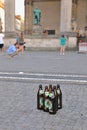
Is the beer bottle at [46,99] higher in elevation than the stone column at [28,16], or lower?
lower

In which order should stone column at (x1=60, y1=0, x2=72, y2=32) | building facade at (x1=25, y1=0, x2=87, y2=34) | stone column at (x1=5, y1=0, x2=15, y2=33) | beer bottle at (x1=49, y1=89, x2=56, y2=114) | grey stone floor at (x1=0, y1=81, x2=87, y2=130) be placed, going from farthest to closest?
1. building facade at (x1=25, y1=0, x2=87, y2=34)
2. stone column at (x1=5, y1=0, x2=15, y2=33)
3. stone column at (x1=60, y1=0, x2=72, y2=32)
4. beer bottle at (x1=49, y1=89, x2=56, y2=114)
5. grey stone floor at (x1=0, y1=81, x2=87, y2=130)

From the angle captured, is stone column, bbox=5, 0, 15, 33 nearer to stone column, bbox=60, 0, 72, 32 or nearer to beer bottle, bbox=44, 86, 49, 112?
stone column, bbox=60, 0, 72, 32

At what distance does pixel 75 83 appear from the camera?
8.62 m

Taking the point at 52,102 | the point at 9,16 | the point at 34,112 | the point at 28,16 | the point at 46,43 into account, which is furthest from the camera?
the point at 28,16

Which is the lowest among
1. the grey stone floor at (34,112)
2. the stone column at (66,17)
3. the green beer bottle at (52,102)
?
the grey stone floor at (34,112)

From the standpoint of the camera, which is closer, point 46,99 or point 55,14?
point 46,99

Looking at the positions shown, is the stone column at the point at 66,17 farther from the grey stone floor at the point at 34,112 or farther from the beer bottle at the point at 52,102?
the beer bottle at the point at 52,102

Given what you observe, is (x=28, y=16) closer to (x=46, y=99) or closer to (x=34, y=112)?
(x=34, y=112)

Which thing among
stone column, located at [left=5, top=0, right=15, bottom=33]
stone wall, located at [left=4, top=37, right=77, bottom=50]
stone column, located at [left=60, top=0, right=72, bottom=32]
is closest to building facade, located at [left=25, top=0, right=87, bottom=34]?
stone column, located at [left=60, top=0, right=72, bottom=32]

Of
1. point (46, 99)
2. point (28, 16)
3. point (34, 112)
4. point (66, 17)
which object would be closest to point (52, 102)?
point (46, 99)

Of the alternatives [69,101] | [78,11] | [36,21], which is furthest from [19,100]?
[78,11]

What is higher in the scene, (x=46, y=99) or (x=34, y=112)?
(x=46, y=99)

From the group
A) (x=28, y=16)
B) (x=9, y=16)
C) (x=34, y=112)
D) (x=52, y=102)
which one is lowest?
(x=34, y=112)

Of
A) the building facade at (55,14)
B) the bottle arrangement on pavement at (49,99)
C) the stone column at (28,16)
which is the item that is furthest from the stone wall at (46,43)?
the bottle arrangement on pavement at (49,99)
